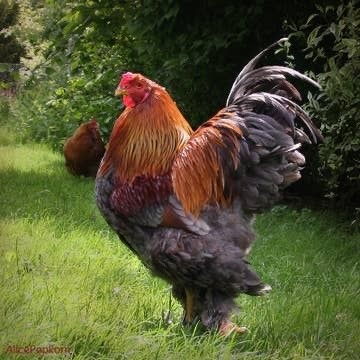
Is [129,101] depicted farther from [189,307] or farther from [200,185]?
[189,307]

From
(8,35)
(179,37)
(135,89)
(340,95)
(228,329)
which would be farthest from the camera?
(179,37)

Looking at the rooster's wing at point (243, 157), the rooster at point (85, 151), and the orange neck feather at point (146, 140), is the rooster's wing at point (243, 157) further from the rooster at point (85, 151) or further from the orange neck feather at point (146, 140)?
the rooster at point (85, 151)

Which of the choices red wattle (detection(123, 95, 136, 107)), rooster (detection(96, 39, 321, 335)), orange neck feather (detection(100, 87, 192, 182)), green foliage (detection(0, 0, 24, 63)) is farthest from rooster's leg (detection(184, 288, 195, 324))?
green foliage (detection(0, 0, 24, 63))

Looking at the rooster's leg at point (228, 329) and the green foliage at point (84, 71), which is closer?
the rooster's leg at point (228, 329)

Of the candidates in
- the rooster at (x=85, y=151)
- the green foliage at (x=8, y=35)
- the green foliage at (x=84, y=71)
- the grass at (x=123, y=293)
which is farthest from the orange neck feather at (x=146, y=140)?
the rooster at (x=85, y=151)

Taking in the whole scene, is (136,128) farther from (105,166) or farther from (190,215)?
(190,215)

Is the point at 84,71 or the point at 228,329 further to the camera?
the point at 84,71

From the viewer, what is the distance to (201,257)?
2738 millimetres

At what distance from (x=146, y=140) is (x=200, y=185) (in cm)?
36

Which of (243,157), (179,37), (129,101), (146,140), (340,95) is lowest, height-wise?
(340,95)

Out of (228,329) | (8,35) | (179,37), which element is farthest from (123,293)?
(179,37)

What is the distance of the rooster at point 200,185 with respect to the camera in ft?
9.21

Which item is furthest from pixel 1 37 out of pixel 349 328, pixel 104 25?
pixel 104 25

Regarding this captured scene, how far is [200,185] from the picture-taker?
295 centimetres
